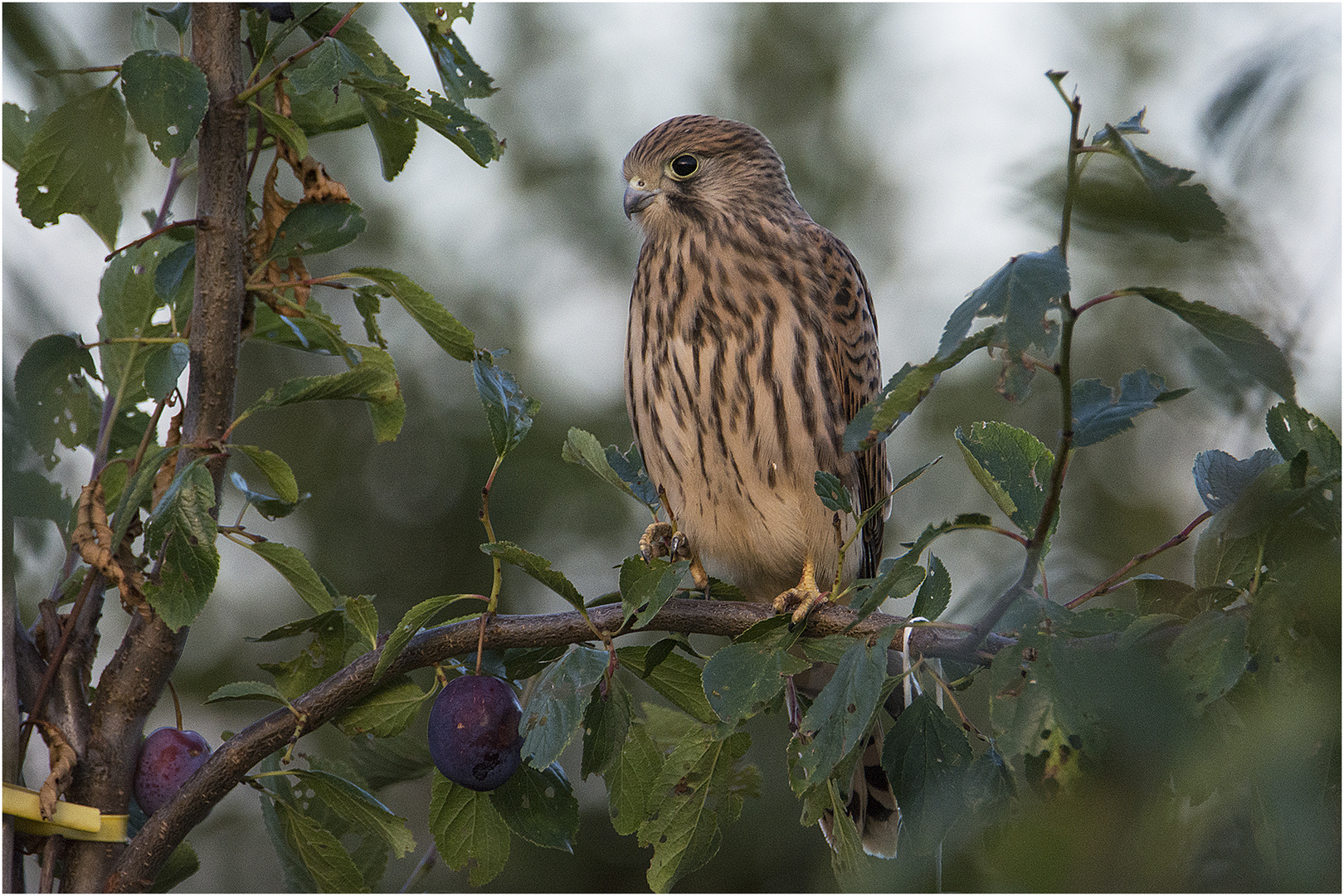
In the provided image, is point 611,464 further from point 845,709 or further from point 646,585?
point 845,709

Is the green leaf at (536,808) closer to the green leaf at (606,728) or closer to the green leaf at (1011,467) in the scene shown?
the green leaf at (606,728)

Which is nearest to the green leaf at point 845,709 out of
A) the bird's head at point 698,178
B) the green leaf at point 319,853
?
the green leaf at point 319,853

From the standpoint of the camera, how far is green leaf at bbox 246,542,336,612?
6.38 feet

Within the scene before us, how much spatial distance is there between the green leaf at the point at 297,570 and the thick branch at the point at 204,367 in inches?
6.4

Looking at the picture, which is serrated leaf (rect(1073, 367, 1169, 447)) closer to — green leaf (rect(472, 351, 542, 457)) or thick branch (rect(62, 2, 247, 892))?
green leaf (rect(472, 351, 542, 457))

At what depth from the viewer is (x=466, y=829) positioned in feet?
6.59

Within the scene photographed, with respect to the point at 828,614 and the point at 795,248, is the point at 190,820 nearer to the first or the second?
the point at 828,614

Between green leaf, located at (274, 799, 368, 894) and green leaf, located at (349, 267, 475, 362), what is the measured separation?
867 mm

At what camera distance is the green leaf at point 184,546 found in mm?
1771

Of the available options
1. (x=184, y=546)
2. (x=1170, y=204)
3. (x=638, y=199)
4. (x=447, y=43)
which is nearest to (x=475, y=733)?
(x=184, y=546)

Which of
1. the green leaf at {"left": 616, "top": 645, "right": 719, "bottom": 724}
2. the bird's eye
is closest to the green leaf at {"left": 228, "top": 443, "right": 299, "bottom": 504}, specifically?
the green leaf at {"left": 616, "top": 645, "right": 719, "bottom": 724}

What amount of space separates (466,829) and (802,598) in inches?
35.2

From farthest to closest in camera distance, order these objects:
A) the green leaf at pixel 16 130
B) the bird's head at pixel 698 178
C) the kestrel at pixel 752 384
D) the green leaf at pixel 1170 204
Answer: the bird's head at pixel 698 178 → the kestrel at pixel 752 384 → the green leaf at pixel 16 130 → the green leaf at pixel 1170 204

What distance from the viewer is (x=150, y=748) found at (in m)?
1.96
